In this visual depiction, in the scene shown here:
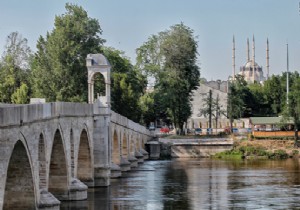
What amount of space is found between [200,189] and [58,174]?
43.7 ft

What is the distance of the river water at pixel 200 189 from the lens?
3978 cm

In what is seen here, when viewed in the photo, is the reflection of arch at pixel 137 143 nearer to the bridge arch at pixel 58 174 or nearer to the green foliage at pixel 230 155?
the green foliage at pixel 230 155

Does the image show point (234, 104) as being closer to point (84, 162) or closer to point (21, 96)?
point (21, 96)

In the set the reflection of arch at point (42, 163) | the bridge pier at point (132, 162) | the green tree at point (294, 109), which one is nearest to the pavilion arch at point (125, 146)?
the bridge pier at point (132, 162)

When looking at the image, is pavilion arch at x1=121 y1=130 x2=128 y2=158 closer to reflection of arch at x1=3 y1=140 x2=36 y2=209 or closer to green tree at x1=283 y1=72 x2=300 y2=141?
green tree at x1=283 y1=72 x2=300 y2=141

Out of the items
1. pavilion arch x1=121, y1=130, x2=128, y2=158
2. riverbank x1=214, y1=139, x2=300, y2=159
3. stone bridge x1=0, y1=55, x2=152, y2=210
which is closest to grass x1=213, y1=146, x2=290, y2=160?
riverbank x1=214, y1=139, x2=300, y2=159

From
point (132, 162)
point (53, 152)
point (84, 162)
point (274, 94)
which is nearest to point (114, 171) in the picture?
point (84, 162)

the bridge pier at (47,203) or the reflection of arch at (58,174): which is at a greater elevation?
the reflection of arch at (58,174)

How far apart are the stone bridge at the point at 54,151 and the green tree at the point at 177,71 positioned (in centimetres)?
3117

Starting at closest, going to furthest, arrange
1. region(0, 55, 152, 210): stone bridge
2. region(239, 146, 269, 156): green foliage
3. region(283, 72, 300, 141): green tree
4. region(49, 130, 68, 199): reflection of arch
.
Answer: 1. region(0, 55, 152, 210): stone bridge
2. region(49, 130, 68, 199): reflection of arch
3. region(239, 146, 269, 156): green foliage
4. region(283, 72, 300, 141): green tree

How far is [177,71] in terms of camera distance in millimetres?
97062

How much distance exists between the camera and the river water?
1566 inches

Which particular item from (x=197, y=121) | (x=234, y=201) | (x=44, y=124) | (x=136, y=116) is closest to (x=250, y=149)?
(x=136, y=116)

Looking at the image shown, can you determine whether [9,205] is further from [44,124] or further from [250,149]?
[250,149]
